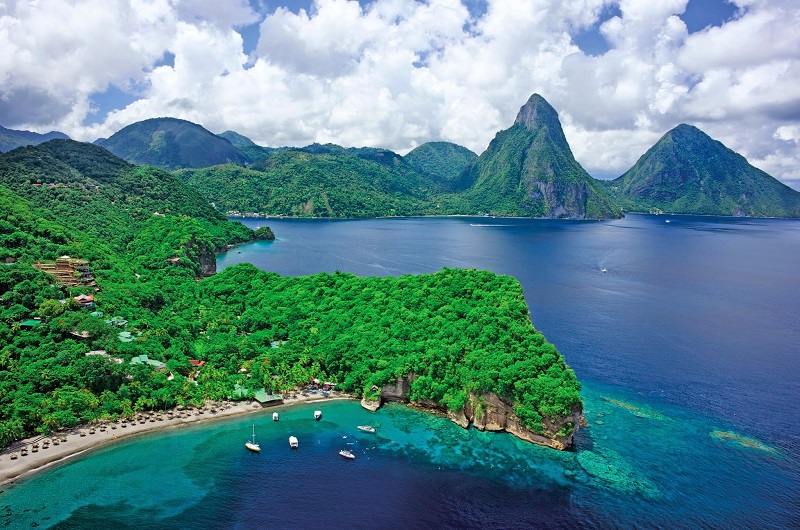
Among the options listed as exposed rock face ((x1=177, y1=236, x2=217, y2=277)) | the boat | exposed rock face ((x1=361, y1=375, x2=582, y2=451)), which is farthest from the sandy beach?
exposed rock face ((x1=177, y1=236, x2=217, y2=277))

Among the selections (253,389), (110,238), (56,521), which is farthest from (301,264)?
(56,521)

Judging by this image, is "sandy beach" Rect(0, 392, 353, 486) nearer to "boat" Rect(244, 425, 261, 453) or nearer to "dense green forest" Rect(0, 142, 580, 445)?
"dense green forest" Rect(0, 142, 580, 445)

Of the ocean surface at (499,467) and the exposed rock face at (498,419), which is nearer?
the ocean surface at (499,467)

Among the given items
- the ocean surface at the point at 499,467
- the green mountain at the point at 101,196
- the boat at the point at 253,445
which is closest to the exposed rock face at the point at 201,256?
the green mountain at the point at 101,196

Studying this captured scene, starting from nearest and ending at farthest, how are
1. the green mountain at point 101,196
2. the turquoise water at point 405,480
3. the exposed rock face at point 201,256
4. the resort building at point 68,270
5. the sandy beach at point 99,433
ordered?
A: 1. the turquoise water at point 405,480
2. the sandy beach at point 99,433
3. the resort building at point 68,270
4. the green mountain at point 101,196
5. the exposed rock face at point 201,256

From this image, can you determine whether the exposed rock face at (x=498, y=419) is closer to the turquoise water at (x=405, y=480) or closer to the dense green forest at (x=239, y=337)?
the dense green forest at (x=239, y=337)
